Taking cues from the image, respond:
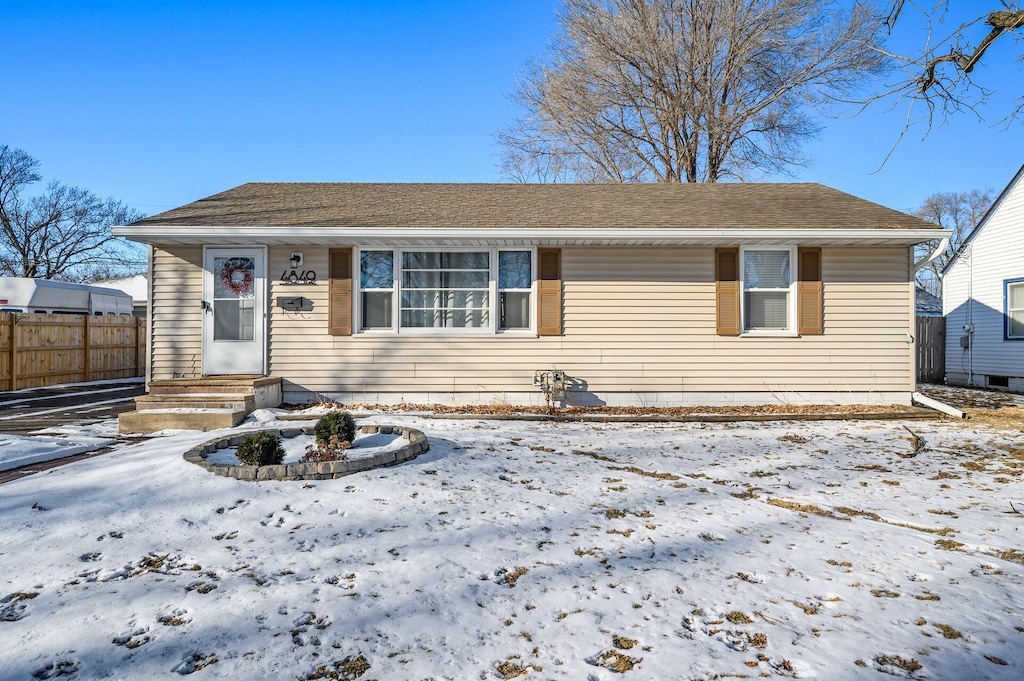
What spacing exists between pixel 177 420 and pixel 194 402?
0.48m

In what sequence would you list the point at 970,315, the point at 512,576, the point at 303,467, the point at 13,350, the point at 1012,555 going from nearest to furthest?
1. the point at 512,576
2. the point at 1012,555
3. the point at 303,467
4. the point at 13,350
5. the point at 970,315

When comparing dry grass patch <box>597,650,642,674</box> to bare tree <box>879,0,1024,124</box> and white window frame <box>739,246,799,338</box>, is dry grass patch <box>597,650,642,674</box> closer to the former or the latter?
bare tree <box>879,0,1024,124</box>

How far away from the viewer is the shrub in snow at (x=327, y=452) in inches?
173

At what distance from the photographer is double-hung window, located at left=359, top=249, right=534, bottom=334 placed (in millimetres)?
8609

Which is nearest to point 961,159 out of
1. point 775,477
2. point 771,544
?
point 775,477

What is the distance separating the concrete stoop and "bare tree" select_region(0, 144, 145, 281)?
24342 millimetres

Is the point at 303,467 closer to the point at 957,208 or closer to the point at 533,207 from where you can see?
the point at 533,207

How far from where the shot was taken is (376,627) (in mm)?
2326

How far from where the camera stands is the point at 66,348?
1295 centimetres

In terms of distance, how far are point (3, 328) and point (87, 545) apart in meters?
11.4

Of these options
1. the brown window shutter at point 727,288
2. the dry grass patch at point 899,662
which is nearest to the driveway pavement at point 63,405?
the dry grass patch at point 899,662

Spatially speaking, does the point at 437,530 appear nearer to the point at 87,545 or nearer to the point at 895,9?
the point at 87,545

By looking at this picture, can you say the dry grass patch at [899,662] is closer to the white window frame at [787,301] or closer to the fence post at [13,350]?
the white window frame at [787,301]

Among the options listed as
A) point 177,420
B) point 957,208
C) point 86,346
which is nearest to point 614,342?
point 177,420
